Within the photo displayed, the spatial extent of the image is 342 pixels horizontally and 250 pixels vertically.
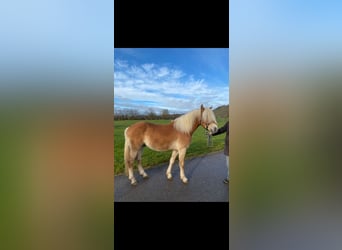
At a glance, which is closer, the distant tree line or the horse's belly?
the distant tree line

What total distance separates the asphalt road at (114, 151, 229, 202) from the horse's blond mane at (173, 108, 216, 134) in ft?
0.82

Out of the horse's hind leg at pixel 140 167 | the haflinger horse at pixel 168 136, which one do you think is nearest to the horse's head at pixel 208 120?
the haflinger horse at pixel 168 136

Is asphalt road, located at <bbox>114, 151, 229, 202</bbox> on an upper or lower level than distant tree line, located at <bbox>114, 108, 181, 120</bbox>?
lower

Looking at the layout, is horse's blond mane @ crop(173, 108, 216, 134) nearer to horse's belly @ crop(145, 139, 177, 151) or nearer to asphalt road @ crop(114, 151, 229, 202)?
horse's belly @ crop(145, 139, 177, 151)

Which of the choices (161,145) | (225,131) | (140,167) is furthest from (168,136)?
(225,131)

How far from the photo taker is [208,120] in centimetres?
169

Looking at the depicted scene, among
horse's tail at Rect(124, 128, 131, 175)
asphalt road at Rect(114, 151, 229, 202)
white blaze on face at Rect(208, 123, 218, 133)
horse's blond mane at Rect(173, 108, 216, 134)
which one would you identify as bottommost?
asphalt road at Rect(114, 151, 229, 202)

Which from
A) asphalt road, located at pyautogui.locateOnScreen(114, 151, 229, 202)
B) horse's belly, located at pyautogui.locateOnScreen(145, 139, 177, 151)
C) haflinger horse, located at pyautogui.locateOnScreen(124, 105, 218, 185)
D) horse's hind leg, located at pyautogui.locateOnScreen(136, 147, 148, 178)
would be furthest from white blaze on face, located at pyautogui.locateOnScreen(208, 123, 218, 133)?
horse's hind leg, located at pyautogui.locateOnScreen(136, 147, 148, 178)

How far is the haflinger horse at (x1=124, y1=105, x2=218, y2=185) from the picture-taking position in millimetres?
1681
